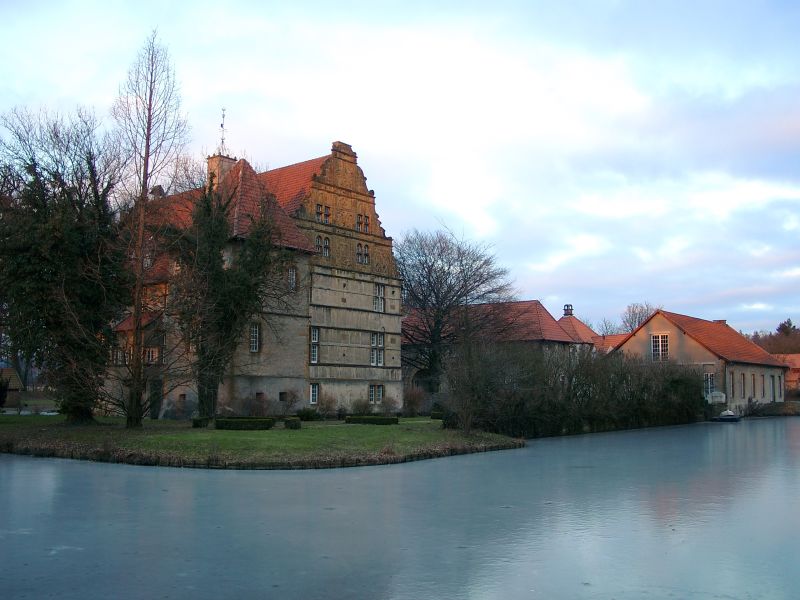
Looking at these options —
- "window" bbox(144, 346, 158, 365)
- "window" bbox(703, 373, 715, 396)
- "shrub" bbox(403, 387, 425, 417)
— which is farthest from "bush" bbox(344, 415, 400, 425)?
"window" bbox(703, 373, 715, 396)

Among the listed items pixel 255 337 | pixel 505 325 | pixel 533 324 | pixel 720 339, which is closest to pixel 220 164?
pixel 255 337

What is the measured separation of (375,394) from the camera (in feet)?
150

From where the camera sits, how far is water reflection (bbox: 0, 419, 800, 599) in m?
8.48

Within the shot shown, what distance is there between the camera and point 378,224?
46.7m

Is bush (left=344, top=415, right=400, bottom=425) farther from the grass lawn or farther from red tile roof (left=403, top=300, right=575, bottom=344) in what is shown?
red tile roof (left=403, top=300, right=575, bottom=344)

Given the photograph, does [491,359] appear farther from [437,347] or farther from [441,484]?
[437,347]

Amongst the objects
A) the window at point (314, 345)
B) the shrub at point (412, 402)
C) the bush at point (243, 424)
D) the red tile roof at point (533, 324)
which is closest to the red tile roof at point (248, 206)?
the window at point (314, 345)

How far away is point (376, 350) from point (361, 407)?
16.2 feet

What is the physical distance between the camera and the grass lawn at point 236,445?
21.0 m

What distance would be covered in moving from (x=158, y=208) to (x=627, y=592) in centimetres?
2481

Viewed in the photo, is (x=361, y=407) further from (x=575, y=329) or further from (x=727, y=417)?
(x=575, y=329)

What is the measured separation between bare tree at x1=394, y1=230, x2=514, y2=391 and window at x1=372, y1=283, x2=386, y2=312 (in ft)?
25.8

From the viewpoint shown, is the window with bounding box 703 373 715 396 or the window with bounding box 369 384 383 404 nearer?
the window with bounding box 369 384 383 404

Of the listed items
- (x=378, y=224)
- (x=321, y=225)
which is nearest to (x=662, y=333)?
(x=378, y=224)
